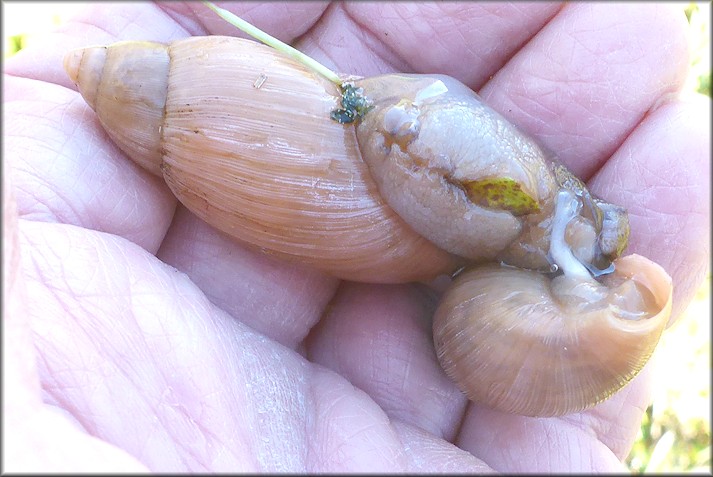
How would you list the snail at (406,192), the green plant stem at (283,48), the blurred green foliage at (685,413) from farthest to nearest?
the blurred green foliage at (685,413) → the green plant stem at (283,48) → the snail at (406,192)

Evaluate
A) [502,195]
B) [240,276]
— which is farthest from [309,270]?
[502,195]

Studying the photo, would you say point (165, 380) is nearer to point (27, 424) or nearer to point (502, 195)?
point (27, 424)

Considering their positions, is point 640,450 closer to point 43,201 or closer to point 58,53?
point 43,201

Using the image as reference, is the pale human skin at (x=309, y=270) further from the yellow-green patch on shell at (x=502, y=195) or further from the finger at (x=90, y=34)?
the yellow-green patch on shell at (x=502, y=195)

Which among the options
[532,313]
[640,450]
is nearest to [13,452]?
[532,313]

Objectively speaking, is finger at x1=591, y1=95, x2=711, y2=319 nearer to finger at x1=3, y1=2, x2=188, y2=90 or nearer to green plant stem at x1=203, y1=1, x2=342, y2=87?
green plant stem at x1=203, y1=1, x2=342, y2=87

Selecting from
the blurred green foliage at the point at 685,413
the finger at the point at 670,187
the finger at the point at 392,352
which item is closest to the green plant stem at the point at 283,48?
the finger at the point at 392,352
